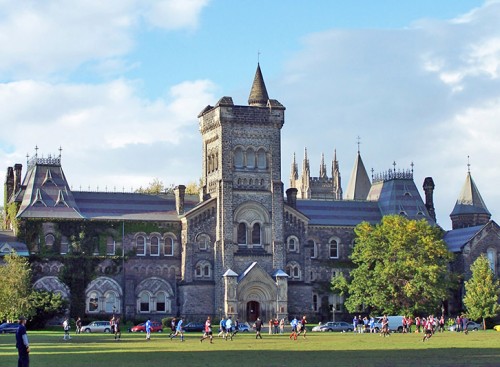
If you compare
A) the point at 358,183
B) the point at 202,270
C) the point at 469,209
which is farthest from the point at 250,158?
the point at 358,183

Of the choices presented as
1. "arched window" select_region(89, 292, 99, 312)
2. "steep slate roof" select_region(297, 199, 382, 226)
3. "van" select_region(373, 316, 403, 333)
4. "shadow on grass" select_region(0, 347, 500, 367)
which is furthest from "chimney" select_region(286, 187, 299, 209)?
"shadow on grass" select_region(0, 347, 500, 367)

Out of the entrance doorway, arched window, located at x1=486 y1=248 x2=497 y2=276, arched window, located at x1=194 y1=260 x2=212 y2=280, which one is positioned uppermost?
arched window, located at x1=486 y1=248 x2=497 y2=276

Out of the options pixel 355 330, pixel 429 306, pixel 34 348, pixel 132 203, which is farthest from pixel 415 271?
pixel 34 348

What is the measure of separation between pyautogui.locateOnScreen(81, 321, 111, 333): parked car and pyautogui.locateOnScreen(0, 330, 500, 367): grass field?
75.9 ft

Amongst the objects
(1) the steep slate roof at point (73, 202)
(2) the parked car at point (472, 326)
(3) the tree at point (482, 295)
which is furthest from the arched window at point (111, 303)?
(3) the tree at point (482, 295)

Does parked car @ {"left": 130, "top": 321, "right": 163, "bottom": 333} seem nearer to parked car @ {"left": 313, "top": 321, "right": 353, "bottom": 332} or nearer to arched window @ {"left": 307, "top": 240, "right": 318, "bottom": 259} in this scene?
parked car @ {"left": 313, "top": 321, "right": 353, "bottom": 332}

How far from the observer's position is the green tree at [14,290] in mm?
87875

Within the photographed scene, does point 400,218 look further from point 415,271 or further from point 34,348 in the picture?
point 34,348

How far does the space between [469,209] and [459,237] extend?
8.69 m

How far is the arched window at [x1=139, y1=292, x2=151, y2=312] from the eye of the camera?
3992 inches

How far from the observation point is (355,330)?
9038 cm

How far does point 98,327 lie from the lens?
91312 mm

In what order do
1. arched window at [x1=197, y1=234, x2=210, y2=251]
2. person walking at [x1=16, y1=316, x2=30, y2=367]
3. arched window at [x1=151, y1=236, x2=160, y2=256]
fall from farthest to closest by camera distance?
1. arched window at [x1=151, y1=236, x2=160, y2=256]
2. arched window at [x1=197, y1=234, x2=210, y2=251]
3. person walking at [x1=16, y1=316, x2=30, y2=367]

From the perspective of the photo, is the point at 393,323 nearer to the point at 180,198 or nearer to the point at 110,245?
the point at 180,198
